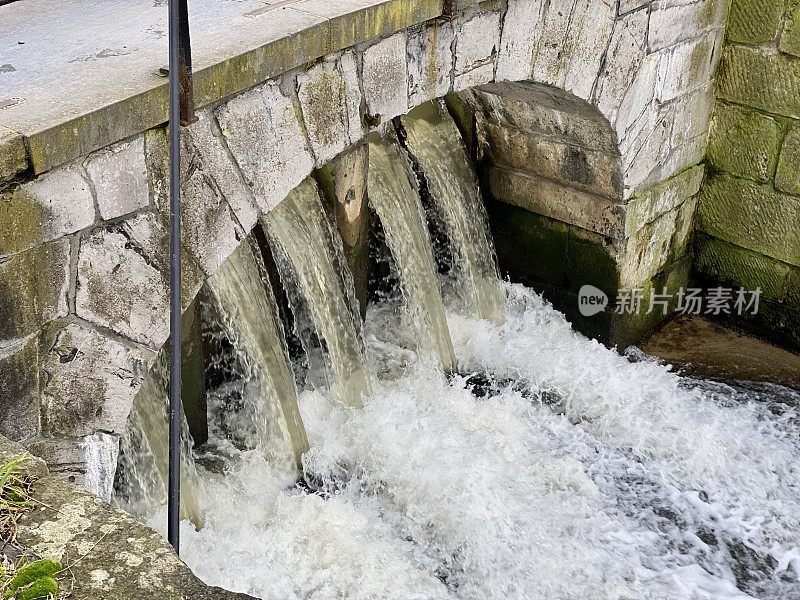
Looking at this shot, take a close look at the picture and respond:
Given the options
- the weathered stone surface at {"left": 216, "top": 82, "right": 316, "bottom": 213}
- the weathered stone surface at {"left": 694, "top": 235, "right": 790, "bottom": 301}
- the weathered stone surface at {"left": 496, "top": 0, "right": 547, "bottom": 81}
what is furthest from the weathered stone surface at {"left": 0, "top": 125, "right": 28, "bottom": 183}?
the weathered stone surface at {"left": 694, "top": 235, "right": 790, "bottom": 301}

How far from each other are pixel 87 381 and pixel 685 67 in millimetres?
3643

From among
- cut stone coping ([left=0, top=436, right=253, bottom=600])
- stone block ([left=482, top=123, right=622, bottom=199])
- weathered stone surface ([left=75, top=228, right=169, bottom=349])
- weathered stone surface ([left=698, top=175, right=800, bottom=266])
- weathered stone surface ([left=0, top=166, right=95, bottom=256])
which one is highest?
weathered stone surface ([left=0, top=166, right=95, bottom=256])

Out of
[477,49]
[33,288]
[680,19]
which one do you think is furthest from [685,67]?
[33,288]

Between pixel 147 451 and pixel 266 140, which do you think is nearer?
pixel 266 140

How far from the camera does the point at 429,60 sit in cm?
364

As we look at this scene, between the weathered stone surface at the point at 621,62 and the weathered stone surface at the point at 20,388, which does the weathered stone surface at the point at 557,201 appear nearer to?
the weathered stone surface at the point at 621,62

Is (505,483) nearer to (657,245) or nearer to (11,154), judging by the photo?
(657,245)

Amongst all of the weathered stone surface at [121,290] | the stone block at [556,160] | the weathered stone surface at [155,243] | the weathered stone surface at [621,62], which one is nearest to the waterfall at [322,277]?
the weathered stone surface at [155,243]

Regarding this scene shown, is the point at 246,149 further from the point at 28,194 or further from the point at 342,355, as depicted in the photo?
the point at 342,355

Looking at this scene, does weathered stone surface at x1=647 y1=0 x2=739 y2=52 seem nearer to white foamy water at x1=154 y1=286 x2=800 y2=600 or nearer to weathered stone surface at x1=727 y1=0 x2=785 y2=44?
weathered stone surface at x1=727 y1=0 x2=785 y2=44

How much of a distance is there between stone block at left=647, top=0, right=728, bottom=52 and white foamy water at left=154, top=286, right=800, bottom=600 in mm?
1681

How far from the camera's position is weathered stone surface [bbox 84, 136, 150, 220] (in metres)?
2.46

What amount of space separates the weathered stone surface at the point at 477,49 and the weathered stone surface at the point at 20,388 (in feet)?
6.61

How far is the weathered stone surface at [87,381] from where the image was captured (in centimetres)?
256
